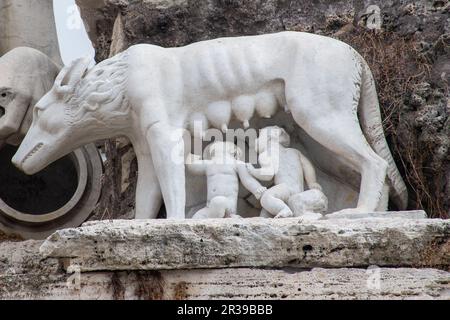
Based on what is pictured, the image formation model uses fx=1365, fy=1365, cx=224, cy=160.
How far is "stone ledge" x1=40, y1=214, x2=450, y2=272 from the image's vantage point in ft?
16.0

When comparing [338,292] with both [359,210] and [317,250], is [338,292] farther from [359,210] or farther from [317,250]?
[359,210]

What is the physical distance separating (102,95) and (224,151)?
21.6 inches

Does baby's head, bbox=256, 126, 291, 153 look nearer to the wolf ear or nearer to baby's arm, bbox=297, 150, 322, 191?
baby's arm, bbox=297, 150, 322, 191

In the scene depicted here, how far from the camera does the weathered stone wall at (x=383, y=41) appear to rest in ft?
18.7

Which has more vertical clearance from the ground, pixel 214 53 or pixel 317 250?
pixel 214 53

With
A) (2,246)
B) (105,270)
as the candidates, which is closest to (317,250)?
(105,270)

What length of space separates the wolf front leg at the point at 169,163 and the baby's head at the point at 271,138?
31 centimetres

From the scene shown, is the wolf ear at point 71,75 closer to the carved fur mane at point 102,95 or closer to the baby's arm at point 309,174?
the carved fur mane at point 102,95

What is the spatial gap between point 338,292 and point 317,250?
0.18 metres

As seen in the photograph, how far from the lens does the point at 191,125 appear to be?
216 inches

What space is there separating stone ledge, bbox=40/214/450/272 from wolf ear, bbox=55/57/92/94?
91cm

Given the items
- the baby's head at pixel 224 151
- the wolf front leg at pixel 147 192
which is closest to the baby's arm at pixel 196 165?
the baby's head at pixel 224 151
